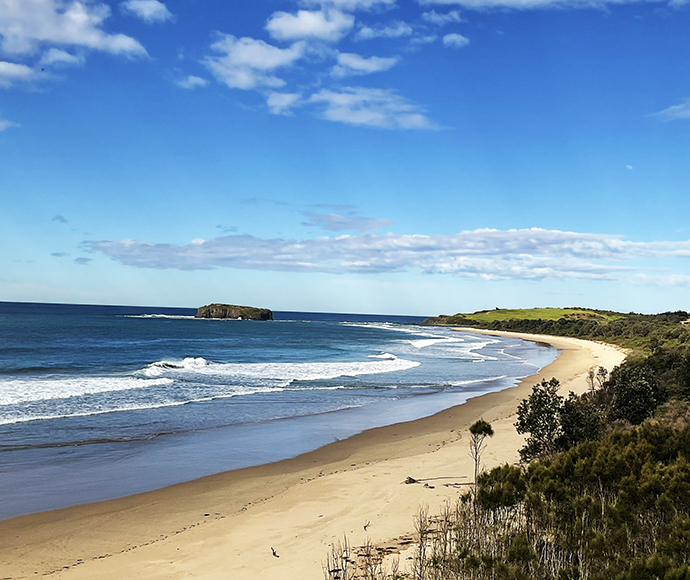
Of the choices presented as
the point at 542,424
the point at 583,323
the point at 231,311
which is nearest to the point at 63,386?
the point at 542,424

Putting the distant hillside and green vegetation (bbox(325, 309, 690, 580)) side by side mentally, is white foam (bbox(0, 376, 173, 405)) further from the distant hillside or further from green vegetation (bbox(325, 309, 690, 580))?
the distant hillside

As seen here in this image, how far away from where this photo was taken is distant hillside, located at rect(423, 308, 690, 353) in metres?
65.4

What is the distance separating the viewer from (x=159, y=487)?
12148 millimetres

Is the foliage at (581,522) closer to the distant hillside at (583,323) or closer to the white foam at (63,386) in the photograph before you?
the white foam at (63,386)

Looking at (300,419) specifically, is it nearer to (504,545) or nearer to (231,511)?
(231,511)

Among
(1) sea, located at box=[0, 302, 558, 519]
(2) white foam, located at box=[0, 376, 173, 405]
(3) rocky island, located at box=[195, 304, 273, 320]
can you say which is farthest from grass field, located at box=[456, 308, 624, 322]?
(2) white foam, located at box=[0, 376, 173, 405]

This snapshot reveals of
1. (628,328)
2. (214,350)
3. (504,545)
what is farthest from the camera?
(628,328)

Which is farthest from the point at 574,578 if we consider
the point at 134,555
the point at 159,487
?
the point at 159,487

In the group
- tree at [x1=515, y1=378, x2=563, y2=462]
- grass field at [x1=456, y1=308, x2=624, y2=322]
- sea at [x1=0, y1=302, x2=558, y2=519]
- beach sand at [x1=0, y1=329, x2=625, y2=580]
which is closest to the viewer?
beach sand at [x1=0, y1=329, x2=625, y2=580]

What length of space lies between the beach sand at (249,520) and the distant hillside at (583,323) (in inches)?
A: 1419

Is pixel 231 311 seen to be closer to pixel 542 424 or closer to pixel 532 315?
pixel 532 315

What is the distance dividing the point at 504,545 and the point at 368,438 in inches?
438

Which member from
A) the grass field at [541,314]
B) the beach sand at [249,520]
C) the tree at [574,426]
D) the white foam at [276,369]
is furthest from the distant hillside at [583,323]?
the beach sand at [249,520]

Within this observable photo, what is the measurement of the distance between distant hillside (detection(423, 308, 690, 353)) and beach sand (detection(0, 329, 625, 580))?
36.0m
